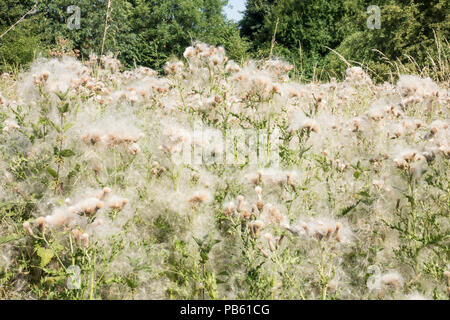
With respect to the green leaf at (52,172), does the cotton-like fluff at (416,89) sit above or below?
above

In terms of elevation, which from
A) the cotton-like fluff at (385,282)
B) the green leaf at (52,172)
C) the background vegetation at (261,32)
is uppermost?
the background vegetation at (261,32)

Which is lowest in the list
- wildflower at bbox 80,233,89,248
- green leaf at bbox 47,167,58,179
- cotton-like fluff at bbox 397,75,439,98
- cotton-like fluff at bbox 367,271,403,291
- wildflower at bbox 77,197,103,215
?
cotton-like fluff at bbox 367,271,403,291

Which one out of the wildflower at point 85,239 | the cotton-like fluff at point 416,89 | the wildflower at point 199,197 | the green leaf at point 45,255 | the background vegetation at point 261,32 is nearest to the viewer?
the wildflower at point 85,239

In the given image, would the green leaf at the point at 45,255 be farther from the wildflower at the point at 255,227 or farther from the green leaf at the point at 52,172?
the wildflower at the point at 255,227

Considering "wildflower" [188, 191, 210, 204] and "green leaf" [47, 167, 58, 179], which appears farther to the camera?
"green leaf" [47, 167, 58, 179]

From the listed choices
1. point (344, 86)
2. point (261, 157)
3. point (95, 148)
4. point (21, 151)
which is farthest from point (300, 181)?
point (344, 86)

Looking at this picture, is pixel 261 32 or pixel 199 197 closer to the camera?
pixel 199 197

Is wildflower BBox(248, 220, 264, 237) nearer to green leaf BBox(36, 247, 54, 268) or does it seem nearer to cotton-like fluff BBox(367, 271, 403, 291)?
A: cotton-like fluff BBox(367, 271, 403, 291)

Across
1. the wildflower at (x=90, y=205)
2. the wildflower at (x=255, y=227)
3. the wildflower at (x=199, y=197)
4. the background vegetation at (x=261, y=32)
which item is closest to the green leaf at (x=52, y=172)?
the wildflower at (x=90, y=205)

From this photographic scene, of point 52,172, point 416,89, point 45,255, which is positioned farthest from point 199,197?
point 416,89

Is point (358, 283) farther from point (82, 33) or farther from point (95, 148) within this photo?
point (82, 33)

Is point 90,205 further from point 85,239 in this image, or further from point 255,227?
point 255,227

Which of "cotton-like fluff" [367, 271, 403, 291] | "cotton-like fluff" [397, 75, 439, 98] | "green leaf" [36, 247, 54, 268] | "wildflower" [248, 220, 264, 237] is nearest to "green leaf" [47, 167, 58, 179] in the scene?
"green leaf" [36, 247, 54, 268]

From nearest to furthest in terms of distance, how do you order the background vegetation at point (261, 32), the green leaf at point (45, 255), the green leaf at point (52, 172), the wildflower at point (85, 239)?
1. the wildflower at point (85, 239)
2. the green leaf at point (45, 255)
3. the green leaf at point (52, 172)
4. the background vegetation at point (261, 32)
